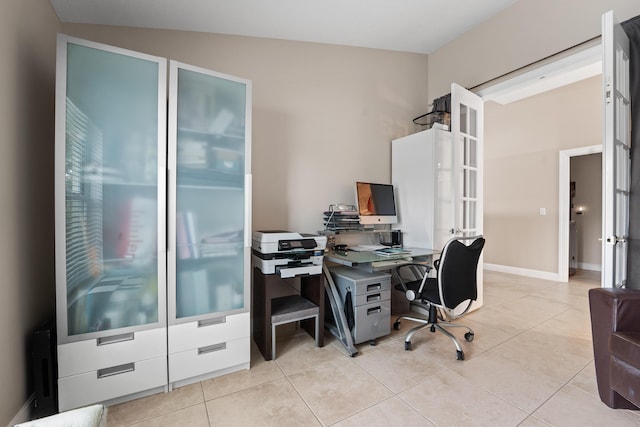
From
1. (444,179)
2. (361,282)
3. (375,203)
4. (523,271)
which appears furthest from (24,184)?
(523,271)

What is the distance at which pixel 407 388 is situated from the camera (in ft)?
5.57

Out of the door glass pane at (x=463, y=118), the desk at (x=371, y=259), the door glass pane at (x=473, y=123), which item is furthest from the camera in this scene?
the door glass pane at (x=473, y=123)

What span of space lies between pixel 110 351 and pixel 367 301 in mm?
1697

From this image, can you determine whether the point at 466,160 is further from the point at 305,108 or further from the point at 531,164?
the point at 531,164

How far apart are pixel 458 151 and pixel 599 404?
1985 millimetres

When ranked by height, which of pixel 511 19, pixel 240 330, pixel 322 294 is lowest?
pixel 240 330

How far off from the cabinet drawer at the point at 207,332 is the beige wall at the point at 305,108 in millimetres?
828

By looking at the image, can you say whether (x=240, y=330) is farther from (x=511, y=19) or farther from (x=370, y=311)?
(x=511, y=19)

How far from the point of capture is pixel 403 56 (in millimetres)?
3189

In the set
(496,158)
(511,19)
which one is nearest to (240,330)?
(511,19)

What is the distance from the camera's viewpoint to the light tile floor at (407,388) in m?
1.46

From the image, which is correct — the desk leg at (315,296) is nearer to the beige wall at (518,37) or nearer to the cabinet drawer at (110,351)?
the cabinet drawer at (110,351)

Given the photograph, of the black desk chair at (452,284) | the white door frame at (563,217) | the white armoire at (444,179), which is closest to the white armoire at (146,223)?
the black desk chair at (452,284)

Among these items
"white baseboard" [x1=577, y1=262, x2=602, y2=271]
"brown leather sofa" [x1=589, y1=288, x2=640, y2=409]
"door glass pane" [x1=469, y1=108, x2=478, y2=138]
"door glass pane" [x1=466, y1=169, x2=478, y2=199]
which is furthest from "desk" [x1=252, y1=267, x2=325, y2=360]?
"white baseboard" [x1=577, y1=262, x2=602, y2=271]
